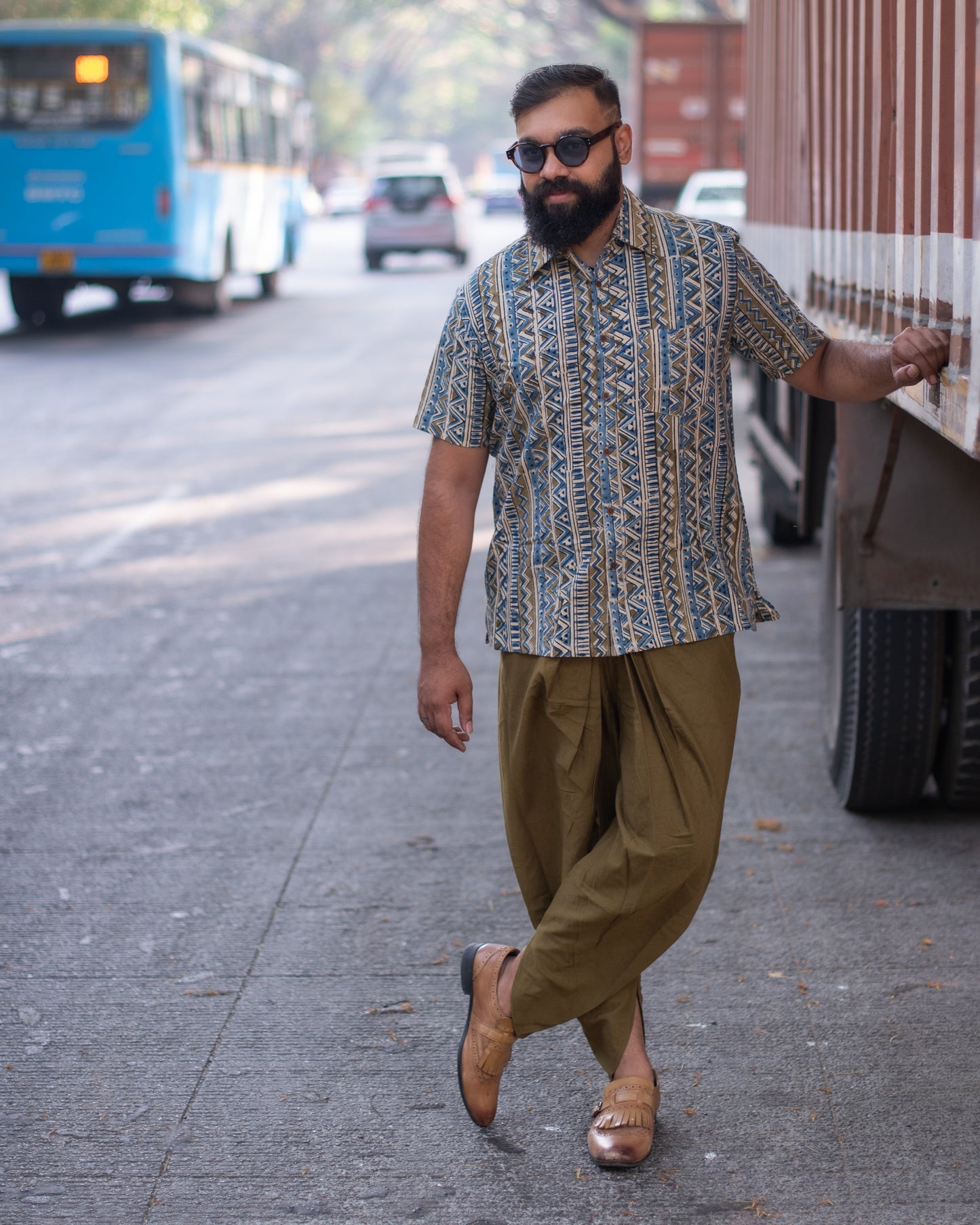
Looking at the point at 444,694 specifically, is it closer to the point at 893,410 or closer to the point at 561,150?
the point at 561,150

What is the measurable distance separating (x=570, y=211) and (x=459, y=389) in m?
0.37

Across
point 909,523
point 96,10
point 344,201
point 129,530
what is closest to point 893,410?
point 909,523

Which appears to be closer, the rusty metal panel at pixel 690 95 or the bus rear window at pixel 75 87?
the bus rear window at pixel 75 87

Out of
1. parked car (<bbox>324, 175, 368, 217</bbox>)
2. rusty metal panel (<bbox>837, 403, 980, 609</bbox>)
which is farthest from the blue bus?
parked car (<bbox>324, 175, 368, 217</bbox>)

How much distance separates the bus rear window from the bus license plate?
1406 mm

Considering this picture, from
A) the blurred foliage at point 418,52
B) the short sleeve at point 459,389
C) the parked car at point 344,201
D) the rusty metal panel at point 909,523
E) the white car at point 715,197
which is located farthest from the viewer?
the blurred foliage at point 418,52

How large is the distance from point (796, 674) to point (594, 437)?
3642 mm

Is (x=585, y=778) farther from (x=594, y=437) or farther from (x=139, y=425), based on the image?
(x=139, y=425)

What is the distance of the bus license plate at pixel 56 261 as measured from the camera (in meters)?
19.1

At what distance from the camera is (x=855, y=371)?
10.6 feet

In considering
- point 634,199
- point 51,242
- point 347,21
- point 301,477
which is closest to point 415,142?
point 347,21

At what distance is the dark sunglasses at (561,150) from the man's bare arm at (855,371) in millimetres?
585

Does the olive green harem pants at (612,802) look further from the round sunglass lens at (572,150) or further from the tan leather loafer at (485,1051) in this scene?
the round sunglass lens at (572,150)

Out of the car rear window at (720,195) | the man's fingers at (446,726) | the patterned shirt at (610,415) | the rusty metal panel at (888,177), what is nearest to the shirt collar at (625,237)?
the patterned shirt at (610,415)
